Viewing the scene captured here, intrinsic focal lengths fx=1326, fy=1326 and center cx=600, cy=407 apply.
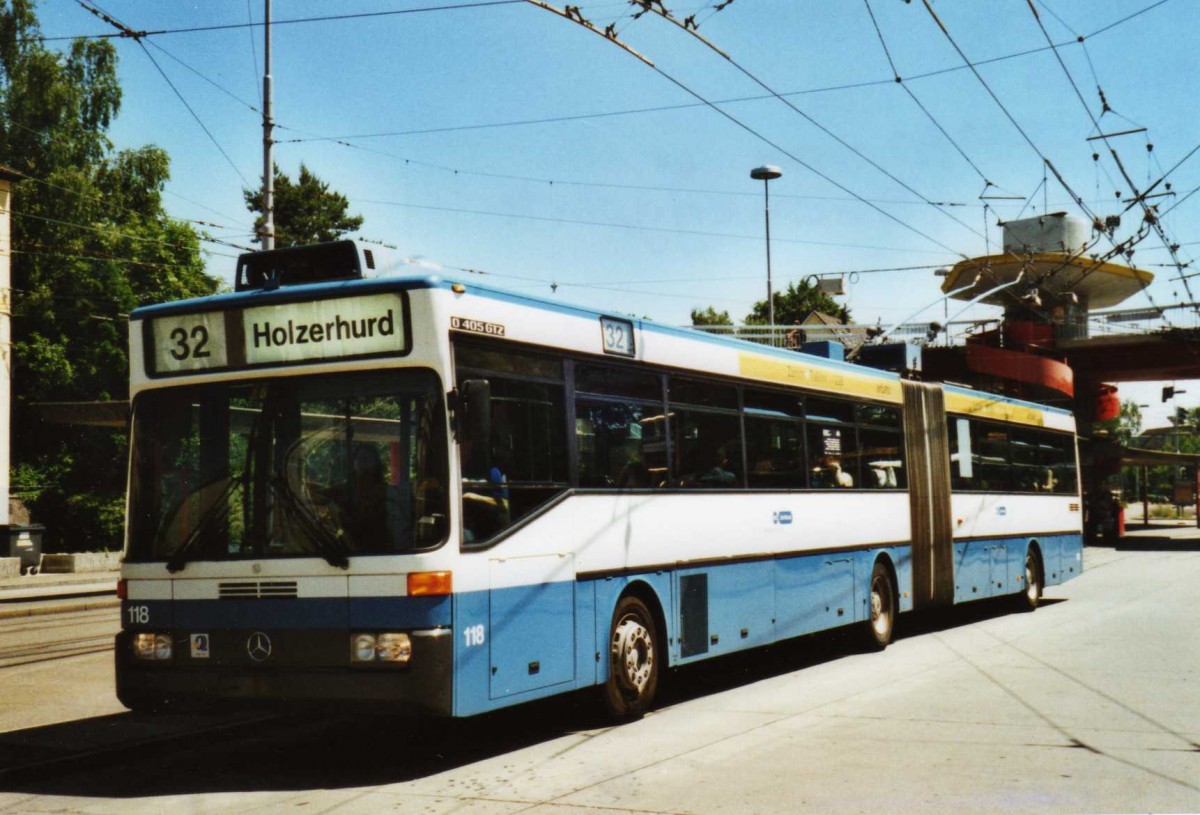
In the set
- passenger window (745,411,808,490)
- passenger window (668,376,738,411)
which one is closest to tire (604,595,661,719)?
passenger window (668,376,738,411)

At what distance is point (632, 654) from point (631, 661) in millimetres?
60

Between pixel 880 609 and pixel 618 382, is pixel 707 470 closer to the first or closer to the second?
pixel 618 382

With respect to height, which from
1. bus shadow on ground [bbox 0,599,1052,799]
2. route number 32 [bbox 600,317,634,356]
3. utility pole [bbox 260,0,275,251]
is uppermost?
utility pole [bbox 260,0,275,251]

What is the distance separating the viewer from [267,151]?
2192cm

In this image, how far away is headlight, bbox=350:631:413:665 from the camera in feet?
25.3

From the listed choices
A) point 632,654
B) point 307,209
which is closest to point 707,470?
point 632,654

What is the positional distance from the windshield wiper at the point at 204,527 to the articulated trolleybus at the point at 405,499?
14mm

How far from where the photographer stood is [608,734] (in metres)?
9.36

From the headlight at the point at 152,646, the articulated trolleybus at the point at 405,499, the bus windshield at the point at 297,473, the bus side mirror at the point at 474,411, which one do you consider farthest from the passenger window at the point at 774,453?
the headlight at the point at 152,646

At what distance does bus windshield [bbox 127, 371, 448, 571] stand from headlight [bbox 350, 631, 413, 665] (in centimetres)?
49

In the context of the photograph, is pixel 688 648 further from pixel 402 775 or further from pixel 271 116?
pixel 271 116

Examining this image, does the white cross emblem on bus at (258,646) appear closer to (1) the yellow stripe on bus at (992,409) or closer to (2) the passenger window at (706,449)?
(2) the passenger window at (706,449)

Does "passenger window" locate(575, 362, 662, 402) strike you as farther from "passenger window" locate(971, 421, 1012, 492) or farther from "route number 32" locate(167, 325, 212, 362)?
"passenger window" locate(971, 421, 1012, 492)

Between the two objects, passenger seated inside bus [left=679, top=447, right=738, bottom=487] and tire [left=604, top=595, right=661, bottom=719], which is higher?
passenger seated inside bus [left=679, top=447, right=738, bottom=487]
